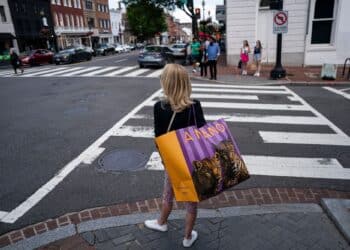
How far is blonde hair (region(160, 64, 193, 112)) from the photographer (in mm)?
2707

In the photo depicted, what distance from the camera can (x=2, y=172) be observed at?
17.0 feet

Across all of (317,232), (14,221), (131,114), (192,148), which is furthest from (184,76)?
(131,114)

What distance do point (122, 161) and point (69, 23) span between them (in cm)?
5349

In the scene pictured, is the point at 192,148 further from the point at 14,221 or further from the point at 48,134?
the point at 48,134

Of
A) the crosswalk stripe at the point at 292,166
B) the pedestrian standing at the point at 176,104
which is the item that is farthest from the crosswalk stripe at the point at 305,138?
the pedestrian standing at the point at 176,104

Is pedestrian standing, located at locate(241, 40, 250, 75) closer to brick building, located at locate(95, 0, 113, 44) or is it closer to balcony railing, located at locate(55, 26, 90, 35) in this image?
balcony railing, located at locate(55, 26, 90, 35)

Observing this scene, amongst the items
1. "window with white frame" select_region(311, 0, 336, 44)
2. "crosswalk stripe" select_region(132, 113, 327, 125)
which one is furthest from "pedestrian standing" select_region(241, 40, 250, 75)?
"crosswalk stripe" select_region(132, 113, 327, 125)

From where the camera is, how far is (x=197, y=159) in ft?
8.27

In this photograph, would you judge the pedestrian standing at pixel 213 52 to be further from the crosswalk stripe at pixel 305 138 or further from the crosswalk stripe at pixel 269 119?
the crosswalk stripe at pixel 305 138

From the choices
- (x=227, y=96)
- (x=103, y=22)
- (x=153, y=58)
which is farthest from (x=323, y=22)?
(x=103, y=22)

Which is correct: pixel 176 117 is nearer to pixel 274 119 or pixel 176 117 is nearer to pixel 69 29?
pixel 274 119

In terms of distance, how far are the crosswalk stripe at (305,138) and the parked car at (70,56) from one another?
23.7 meters

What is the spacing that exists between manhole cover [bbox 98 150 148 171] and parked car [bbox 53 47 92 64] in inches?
912

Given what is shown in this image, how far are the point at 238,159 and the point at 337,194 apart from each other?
2302 millimetres
